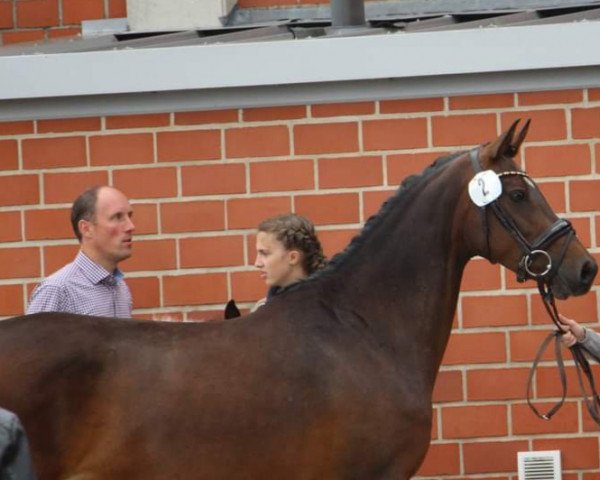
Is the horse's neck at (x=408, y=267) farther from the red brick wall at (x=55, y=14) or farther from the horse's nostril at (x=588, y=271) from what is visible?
the red brick wall at (x=55, y=14)

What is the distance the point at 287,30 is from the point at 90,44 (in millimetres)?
885

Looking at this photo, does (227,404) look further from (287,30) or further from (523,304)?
(287,30)

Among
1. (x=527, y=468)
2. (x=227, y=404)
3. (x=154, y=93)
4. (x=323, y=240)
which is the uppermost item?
(x=154, y=93)

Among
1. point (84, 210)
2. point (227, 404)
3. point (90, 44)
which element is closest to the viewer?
point (227, 404)

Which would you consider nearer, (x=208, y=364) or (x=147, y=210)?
(x=208, y=364)

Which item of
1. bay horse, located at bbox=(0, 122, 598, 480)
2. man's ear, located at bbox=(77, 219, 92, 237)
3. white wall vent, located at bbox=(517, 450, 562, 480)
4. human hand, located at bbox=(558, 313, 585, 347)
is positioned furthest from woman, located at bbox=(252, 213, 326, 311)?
white wall vent, located at bbox=(517, 450, 562, 480)

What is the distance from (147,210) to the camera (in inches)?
285

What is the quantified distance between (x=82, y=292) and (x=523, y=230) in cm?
160

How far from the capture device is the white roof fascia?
23.6 ft

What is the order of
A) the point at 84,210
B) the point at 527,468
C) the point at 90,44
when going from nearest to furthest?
the point at 84,210
the point at 527,468
the point at 90,44

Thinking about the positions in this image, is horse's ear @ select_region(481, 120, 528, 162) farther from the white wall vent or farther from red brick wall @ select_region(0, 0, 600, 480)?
the white wall vent

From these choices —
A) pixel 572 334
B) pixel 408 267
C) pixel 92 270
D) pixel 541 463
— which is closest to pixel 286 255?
pixel 408 267

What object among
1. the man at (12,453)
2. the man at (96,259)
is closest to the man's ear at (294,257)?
the man at (96,259)

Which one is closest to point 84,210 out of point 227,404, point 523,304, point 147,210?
point 147,210
